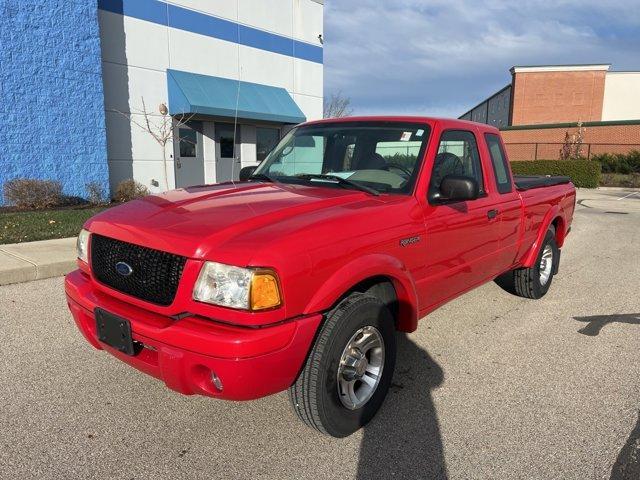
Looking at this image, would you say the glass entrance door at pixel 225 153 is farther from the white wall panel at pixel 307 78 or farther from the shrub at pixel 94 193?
the shrub at pixel 94 193

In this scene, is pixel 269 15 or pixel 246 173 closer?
pixel 246 173

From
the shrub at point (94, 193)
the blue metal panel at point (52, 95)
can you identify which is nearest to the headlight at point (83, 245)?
the blue metal panel at point (52, 95)

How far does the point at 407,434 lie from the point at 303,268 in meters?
1.26

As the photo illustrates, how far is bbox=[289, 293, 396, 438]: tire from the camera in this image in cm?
256

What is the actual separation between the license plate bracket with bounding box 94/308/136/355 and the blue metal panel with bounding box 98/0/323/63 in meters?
12.9

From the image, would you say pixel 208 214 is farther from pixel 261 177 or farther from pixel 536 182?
pixel 536 182

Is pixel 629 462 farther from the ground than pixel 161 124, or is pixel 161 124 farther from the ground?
pixel 161 124

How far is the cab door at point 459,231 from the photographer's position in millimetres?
3441

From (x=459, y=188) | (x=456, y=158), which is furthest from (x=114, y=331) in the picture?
(x=456, y=158)

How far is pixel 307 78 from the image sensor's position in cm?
1875

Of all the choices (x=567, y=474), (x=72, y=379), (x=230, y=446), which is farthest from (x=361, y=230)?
(x=72, y=379)

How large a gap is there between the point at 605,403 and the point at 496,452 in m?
1.06

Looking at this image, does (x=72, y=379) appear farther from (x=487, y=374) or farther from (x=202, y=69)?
(x=202, y=69)

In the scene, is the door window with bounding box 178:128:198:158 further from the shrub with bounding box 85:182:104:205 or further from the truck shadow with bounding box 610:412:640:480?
the truck shadow with bounding box 610:412:640:480
